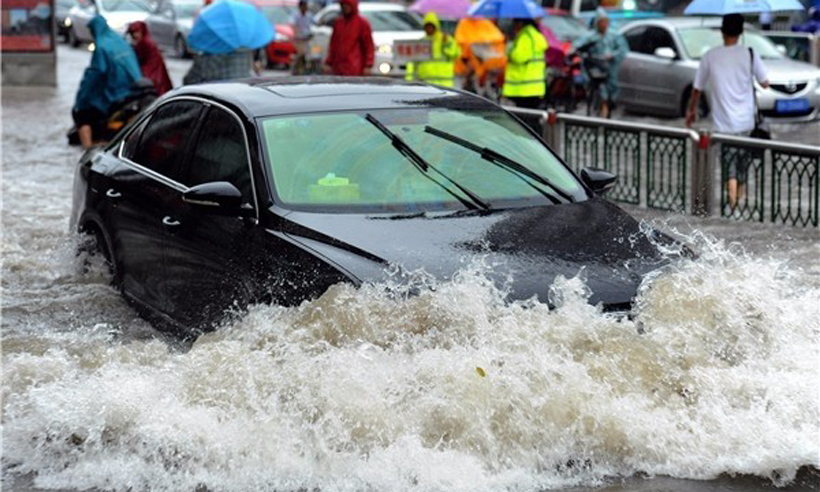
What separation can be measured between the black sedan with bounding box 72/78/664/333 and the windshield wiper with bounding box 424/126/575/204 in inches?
0.4

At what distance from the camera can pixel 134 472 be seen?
620 cm

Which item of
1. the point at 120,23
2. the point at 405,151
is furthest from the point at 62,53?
the point at 405,151

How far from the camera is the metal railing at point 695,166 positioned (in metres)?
12.1

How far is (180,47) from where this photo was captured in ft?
122

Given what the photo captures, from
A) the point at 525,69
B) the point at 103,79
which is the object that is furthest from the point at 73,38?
the point at 525,69

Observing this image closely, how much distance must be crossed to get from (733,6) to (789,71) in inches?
329

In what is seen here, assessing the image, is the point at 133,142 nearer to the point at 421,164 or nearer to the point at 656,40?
the point at 421,164

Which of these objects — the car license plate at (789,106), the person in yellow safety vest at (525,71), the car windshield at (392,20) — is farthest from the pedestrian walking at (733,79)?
the car windshield at (392,20)

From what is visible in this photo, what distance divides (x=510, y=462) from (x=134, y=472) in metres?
1.47

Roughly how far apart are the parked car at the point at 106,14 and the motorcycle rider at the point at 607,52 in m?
16.5

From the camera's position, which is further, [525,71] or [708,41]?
[708,41]

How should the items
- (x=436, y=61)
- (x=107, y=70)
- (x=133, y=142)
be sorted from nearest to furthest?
(x=133, y=142)
(x=107, y=70)
(x=436, y=61)

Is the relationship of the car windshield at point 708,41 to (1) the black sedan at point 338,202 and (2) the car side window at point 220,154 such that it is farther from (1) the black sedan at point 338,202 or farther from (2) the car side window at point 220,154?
(2) the car side window at point 220,154

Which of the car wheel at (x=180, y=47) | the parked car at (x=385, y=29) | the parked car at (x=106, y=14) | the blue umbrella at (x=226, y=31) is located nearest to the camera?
the blue umbrella at (x=226, y=31)
